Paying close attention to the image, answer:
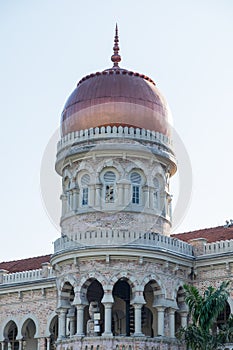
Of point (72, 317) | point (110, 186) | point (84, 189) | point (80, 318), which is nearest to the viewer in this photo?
point (80, 318)

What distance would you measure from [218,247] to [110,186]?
5301mm

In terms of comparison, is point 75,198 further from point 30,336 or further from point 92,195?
point 30,336

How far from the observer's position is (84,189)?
31.1 meters

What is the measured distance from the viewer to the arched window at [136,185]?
30834mm

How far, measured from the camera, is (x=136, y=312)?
92.2 ft

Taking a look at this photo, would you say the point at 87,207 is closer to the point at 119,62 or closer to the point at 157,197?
the point at 157,197

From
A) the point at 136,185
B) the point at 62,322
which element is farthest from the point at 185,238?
the point at 62,322

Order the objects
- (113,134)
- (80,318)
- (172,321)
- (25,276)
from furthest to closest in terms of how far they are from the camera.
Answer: (25,276)
(113,134)
(172,321)
(80,318)

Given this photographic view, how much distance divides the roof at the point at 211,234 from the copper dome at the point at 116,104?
18.0 feet

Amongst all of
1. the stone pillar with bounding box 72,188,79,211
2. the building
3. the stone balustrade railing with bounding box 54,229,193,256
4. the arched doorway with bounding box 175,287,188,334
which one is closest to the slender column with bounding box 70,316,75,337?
the building

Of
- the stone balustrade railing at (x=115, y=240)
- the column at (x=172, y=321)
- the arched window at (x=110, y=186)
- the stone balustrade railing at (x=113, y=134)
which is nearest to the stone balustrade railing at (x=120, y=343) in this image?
the column at (x=172, y=321)

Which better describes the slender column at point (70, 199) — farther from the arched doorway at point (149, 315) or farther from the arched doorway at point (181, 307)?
the arched doorway at point (181, 307)

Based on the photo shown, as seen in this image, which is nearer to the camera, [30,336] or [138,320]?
[138,320]

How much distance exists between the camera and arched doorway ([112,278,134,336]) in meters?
30.0
